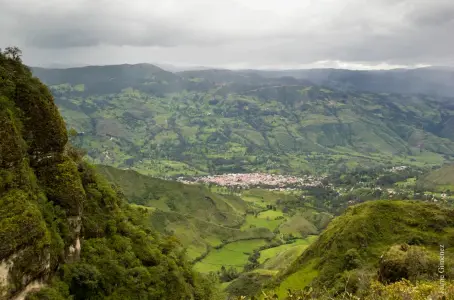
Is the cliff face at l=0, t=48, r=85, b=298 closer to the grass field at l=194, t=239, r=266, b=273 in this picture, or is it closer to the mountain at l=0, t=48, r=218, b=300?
the mountain at l=0, t=48, r=218, b=300

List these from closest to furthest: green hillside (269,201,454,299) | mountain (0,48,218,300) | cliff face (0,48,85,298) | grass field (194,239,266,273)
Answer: cliff face (0,48,85,298) < mountain (0,48,218,300) < green hillside (269,201,454,299) < grass field (194,239,266,273)

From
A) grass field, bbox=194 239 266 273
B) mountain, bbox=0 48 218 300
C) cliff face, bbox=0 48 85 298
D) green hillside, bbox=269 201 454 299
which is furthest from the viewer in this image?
grass field, bbox=194 239 266 273

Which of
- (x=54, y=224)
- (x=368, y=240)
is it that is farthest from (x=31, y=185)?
(x=368, y=240)

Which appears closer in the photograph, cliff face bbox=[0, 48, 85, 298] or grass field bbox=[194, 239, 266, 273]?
cliff face bbox=[0, 48, 85, 298]

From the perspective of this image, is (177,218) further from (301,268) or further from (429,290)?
(429,290)

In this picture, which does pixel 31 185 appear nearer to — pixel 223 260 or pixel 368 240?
pixel 368 240

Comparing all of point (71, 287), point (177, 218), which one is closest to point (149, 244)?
point (71, 287)

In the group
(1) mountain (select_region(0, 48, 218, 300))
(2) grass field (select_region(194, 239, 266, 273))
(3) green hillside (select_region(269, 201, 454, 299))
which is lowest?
(2) grass field (select_region(194, 239, 266, 273))

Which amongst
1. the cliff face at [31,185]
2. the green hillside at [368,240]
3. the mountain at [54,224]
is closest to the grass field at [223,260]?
the green hillside at [368,240]

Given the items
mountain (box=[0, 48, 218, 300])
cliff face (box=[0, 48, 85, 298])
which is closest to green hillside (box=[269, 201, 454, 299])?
mountain (box=[0, 48, 218, 300])
